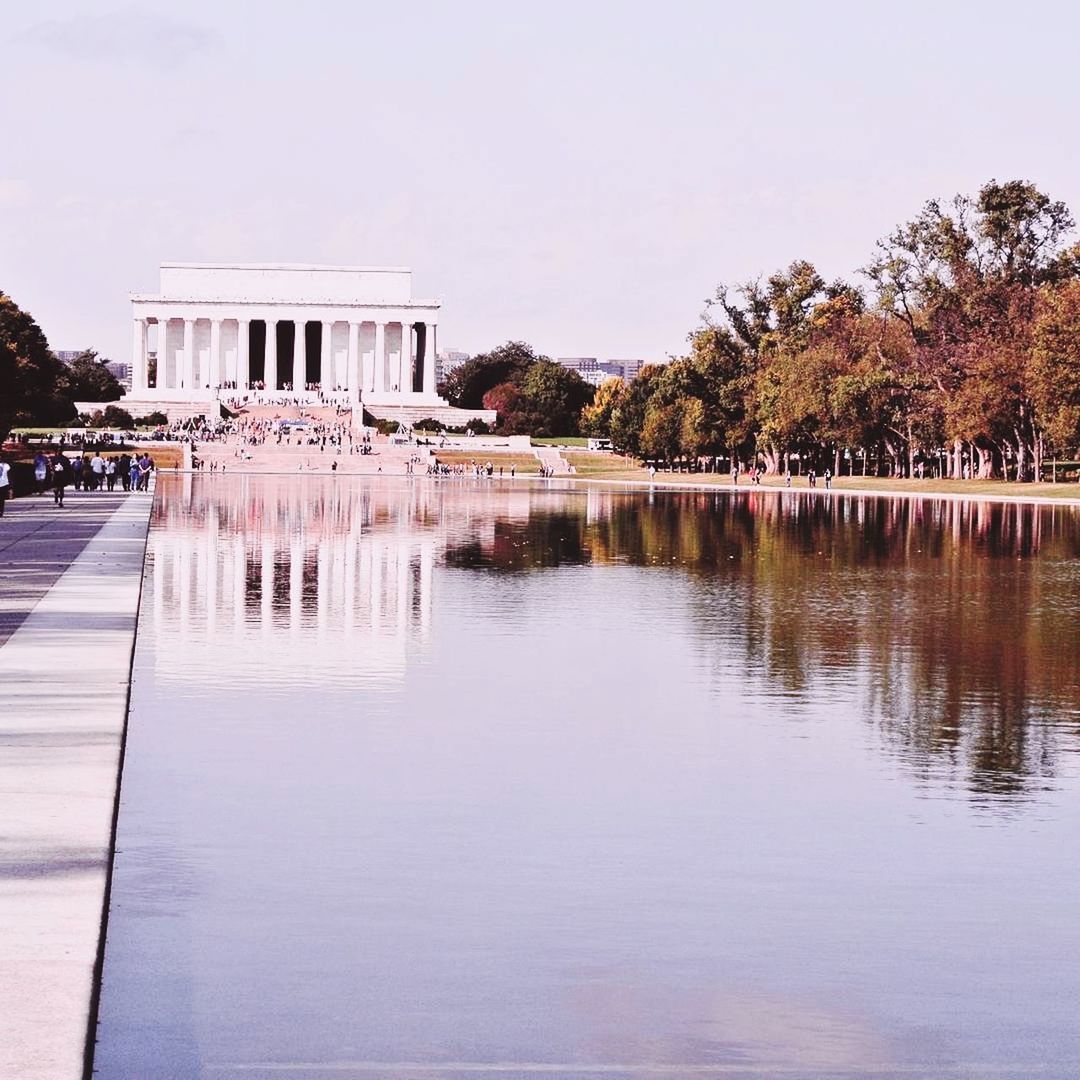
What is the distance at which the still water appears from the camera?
28.0 ft

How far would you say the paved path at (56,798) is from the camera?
766 cm

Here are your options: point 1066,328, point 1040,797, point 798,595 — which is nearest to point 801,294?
point 1066,328

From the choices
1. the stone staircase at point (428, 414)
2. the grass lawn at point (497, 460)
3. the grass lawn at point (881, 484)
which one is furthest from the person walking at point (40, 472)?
the stone staircase at point (428, 414)

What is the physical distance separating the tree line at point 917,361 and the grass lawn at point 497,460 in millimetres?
12392

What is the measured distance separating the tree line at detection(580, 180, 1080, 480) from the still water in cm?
6647

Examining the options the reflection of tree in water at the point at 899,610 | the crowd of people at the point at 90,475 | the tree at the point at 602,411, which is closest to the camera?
the reflection of tree in water at the point at 899,610

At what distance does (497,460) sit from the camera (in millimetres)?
142750

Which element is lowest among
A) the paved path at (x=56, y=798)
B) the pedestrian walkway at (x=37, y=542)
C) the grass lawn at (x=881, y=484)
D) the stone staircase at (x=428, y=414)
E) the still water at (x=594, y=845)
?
the still water at (x=594, y=845)

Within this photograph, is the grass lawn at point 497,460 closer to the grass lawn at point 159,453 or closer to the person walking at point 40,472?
the grass lawn at point 159,453

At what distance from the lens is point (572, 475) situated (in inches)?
→ 5413

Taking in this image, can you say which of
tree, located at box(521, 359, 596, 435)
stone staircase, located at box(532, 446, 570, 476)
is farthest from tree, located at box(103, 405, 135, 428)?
tree, located at box(521, 359, 596, 435)

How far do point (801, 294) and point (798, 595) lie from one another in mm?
95067

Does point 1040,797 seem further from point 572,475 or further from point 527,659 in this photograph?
point 572,475

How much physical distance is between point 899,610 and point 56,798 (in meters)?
18.5
